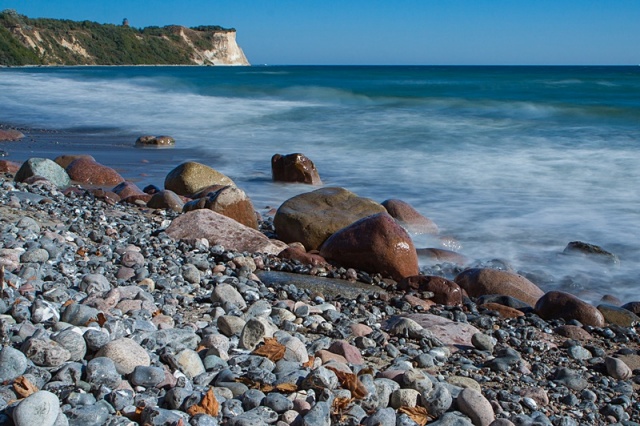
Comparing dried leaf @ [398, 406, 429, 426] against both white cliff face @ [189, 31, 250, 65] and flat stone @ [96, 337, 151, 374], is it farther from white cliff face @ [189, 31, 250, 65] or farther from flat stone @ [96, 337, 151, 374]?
white cliff face @ [189, 31, 250, 65]

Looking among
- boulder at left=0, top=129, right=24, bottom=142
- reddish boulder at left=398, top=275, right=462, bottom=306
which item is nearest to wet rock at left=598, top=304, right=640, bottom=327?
reddish boulder at left=398, top=275, right=462, bottom=306

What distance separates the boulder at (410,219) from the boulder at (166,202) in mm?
1981

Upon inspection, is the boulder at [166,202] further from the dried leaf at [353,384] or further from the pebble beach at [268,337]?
the dried leaf at [353,384]

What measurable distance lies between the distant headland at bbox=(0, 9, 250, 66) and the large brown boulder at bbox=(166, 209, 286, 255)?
69092 mm

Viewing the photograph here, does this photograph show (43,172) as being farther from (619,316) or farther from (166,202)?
(619,316)

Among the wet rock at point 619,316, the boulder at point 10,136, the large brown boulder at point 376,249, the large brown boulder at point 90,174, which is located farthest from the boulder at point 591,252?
the boulder at point 10,136

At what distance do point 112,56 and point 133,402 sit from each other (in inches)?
3661

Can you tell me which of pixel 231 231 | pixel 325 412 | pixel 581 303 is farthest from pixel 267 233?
pixel 325 412

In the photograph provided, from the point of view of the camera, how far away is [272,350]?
8.74ft

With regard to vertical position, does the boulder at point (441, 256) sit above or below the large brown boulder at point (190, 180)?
below

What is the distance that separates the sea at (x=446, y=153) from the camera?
645 cm

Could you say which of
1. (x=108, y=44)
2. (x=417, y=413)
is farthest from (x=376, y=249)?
(x=108, y=44)

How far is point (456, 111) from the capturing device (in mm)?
20938

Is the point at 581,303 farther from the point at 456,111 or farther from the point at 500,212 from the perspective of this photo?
the point at 456,111
